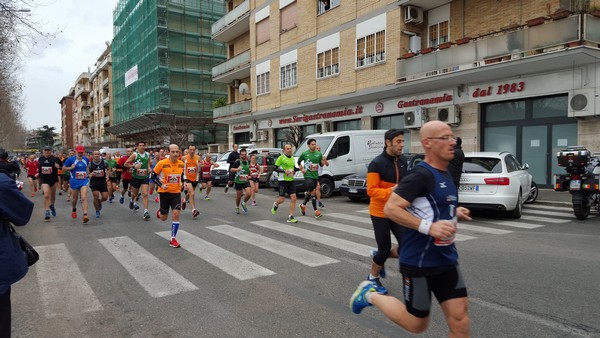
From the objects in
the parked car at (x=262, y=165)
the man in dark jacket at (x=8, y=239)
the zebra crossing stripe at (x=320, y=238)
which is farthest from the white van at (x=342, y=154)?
the man in dark jacket at (x=8, y=239)

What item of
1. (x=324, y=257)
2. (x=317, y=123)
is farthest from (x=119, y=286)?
(x=317, y=123)

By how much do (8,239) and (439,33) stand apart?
66.4ft

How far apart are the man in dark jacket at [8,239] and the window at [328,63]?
2223cm

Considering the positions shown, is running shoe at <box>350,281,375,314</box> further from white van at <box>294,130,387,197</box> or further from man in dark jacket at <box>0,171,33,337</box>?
white van at <box>294,130,387,197</box>

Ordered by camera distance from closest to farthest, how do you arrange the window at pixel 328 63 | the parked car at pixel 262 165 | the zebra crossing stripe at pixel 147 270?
the zebra crossing stripe at pixel 147 270 < the parked car at pixel 262 165 < the window at pixel 328 63

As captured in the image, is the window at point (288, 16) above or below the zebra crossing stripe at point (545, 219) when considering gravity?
above

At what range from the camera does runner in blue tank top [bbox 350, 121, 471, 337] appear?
2656mm

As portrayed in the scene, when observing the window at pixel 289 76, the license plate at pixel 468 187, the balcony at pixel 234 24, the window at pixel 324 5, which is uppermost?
the balcony at pixel 234 24

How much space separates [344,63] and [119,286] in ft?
66.4

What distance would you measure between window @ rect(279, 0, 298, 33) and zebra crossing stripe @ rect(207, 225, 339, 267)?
849 inches

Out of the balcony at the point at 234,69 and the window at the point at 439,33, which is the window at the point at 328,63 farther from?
the balcony at the point at 234,69

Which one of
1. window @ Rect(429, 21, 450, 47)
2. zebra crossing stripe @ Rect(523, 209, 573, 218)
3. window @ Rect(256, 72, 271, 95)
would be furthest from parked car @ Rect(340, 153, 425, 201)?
window @ Rect(256, 72, 271, 95)

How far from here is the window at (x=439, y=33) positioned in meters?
19.5

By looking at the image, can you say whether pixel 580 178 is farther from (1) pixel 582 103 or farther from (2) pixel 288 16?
(2) pixel 288 16
